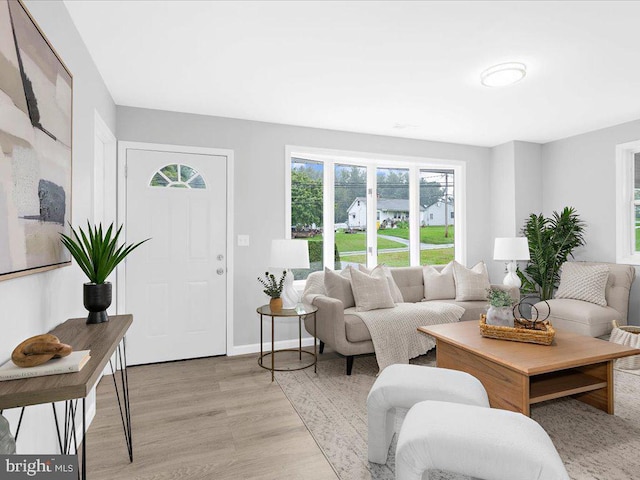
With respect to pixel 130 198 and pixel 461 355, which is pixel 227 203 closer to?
pixel 130 198

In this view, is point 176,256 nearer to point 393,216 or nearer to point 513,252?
point 393,216

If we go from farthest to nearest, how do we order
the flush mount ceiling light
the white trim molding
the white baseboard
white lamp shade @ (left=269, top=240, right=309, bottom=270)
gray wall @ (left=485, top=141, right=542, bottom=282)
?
1. gray wall @ (left=485, top=141, right=542, bottom=282)
2. the white baseboard
3. the white trim molding
4. white lamp shade @ (left=269, top=240, right=309, bottom=270)
5. the flush mount ceiling light

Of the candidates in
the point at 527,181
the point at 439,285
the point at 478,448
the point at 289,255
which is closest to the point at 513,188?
the point at 527,181

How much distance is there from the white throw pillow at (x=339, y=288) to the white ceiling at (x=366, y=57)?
166cm

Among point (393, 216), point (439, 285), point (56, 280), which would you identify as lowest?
point (439, 285)

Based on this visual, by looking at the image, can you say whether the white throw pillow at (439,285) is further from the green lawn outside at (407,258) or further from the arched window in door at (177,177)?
the arched window in door at (177,177)

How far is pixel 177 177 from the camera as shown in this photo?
3.75 m

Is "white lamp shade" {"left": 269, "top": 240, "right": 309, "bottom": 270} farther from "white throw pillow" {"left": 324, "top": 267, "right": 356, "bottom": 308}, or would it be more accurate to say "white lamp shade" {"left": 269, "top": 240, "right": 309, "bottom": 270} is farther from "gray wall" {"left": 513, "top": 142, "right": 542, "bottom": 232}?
"gray wall" {"left": 513, "top": 142, "right": 542, "bottom": 232}

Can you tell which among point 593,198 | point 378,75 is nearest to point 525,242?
point 593,198

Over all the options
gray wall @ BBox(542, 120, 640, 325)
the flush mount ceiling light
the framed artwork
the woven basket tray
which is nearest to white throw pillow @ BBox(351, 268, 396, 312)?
the woven basket tray

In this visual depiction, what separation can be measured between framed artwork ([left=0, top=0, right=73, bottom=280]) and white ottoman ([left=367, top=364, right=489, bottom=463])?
1.73 meters

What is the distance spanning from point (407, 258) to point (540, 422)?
2775 mm

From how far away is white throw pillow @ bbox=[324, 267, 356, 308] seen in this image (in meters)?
3.75

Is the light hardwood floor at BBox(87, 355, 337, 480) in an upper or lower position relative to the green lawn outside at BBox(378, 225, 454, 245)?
lower
